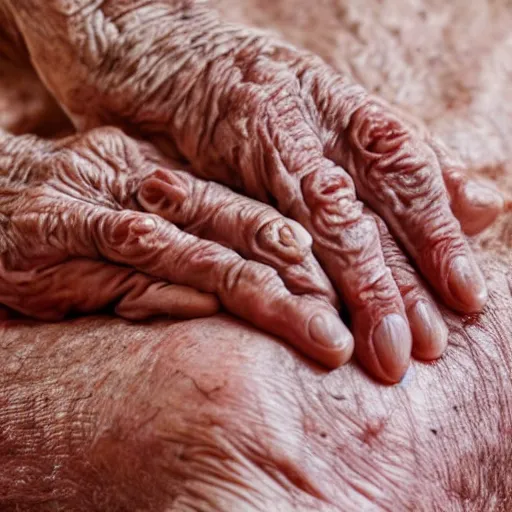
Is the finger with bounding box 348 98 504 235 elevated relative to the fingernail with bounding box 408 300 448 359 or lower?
elevated

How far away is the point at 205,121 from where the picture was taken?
108 centimetres

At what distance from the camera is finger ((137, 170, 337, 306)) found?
2.90 ft

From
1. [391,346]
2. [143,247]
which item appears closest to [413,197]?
[391,346]

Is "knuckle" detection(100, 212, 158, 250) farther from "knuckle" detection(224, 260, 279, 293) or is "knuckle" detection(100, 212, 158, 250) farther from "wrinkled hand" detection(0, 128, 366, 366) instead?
"knuckle" detection(224, 260, 279, 293)

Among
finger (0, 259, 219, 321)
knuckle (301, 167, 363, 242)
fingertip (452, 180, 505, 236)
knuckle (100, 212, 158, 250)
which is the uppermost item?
fingertip (452, 180, 505, 236)

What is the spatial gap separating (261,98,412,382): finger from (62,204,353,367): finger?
4 centimetres

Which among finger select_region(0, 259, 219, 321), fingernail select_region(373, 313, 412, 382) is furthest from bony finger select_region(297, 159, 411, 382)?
finger select_region(0, 259, 219, 321)

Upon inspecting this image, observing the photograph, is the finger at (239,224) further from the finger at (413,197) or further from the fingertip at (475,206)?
the fingertip at (475,206)

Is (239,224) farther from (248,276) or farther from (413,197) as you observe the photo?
(413,197)

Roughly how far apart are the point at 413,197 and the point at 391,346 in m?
0.22

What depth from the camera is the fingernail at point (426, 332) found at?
0.91 meters

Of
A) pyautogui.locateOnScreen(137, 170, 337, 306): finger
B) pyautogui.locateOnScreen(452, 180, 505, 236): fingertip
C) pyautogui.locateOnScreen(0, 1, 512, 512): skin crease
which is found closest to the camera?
pyautogui.locateOnScreen(0, 1, 512, 512): skin crease

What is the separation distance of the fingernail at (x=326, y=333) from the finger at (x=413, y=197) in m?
0.18

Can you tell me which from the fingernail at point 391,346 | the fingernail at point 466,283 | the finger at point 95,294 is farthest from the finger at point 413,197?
the finger at point 95,294
